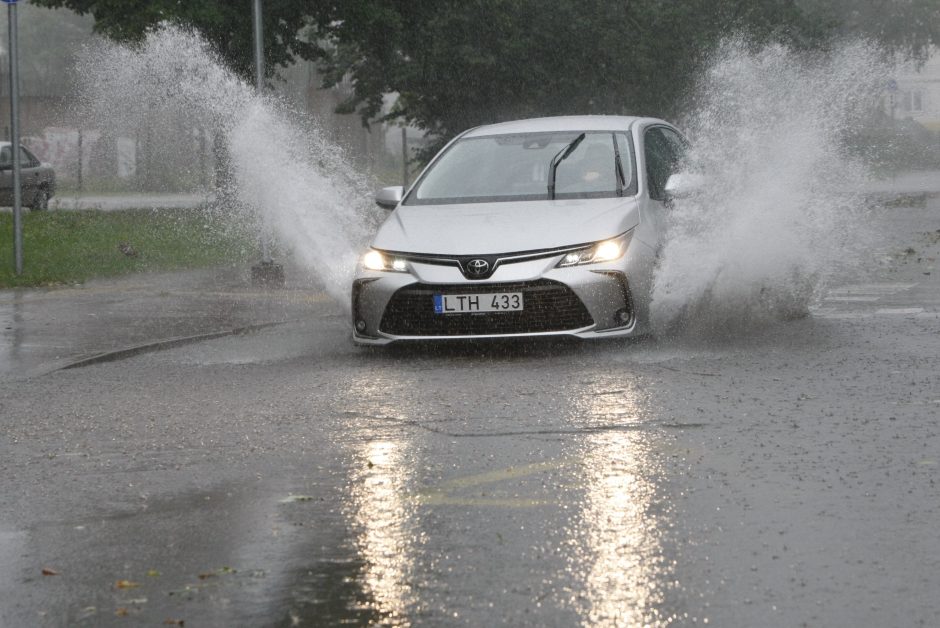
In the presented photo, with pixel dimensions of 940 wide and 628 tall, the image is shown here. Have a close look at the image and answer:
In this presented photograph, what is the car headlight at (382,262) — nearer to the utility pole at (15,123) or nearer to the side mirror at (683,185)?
the side mirror at (683,185)

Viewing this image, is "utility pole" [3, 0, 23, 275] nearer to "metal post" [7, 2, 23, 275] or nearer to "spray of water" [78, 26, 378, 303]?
"metal post" [7, 2, 23, 275]

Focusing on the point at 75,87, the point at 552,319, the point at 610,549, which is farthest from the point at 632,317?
the point at 75,87

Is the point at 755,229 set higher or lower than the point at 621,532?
higher

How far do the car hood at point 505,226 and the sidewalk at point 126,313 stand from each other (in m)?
2.13

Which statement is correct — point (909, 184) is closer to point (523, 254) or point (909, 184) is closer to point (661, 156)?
point (661, 156)

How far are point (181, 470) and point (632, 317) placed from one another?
4.68 m

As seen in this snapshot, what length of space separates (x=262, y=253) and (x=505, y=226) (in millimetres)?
7309

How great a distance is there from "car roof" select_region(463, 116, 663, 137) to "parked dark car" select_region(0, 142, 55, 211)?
23755 millimetres

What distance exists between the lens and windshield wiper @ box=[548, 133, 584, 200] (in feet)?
41.4

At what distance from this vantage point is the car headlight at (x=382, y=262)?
11.6 meters

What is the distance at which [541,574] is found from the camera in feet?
17.9

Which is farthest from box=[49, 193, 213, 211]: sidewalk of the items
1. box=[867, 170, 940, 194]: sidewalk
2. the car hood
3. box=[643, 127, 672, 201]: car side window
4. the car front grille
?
the car front grille

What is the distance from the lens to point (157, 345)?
41.3 ft

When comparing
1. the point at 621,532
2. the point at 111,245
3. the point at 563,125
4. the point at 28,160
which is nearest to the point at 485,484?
the point at 621,532
